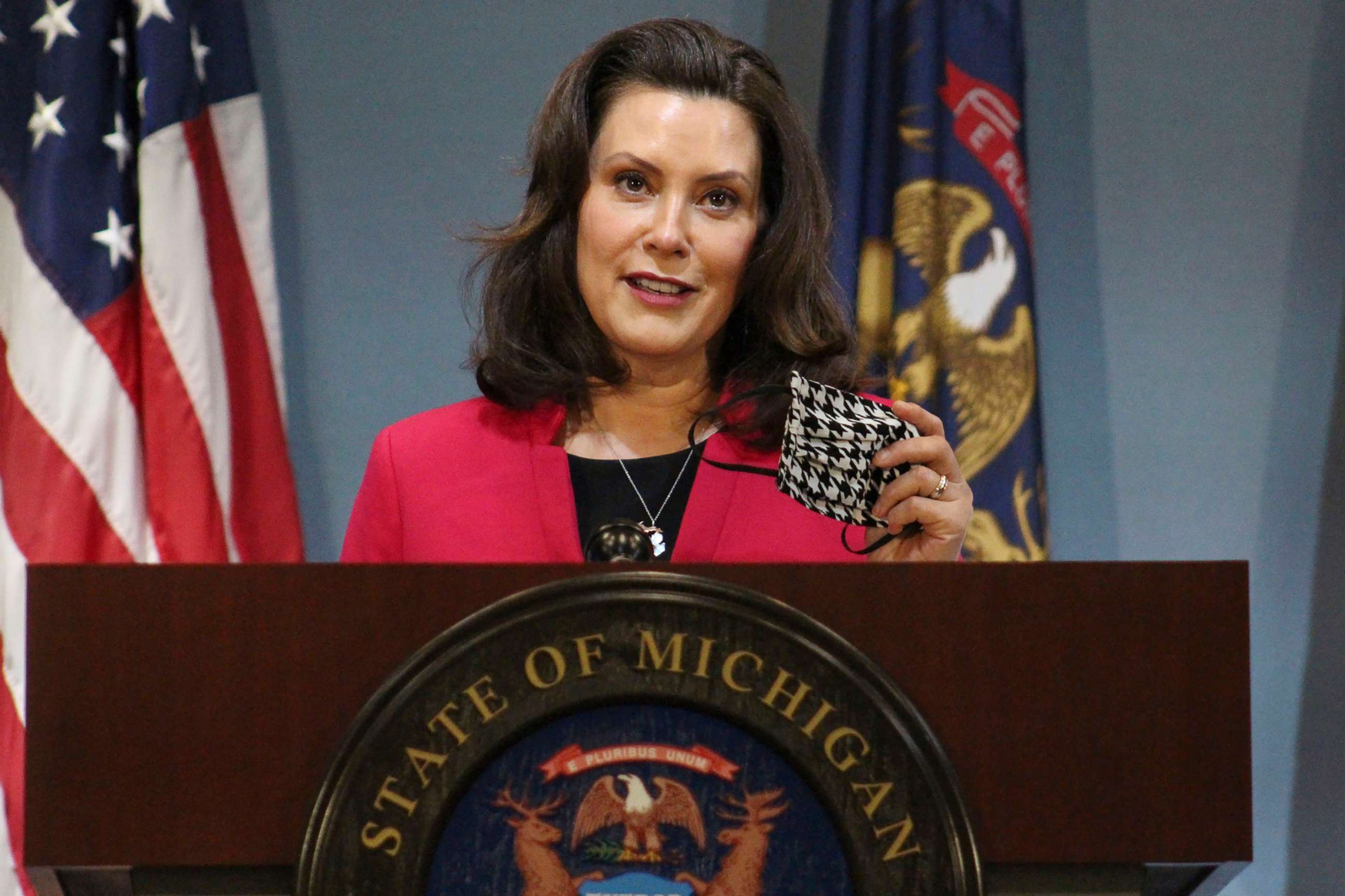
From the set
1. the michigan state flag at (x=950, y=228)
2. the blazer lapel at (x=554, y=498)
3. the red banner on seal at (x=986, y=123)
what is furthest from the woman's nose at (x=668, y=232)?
the red banner on seal at (x=986, y=123)

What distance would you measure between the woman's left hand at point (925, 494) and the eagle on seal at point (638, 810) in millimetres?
345

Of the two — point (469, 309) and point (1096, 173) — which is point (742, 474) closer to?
point (469, 309)

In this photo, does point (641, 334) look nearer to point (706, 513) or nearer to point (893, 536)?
point (706, 513)

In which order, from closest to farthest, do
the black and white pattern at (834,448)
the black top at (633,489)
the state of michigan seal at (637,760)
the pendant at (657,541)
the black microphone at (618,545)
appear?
the state of michigan seal at (637,760) < the black microphone at (618,545) < the black and white pattern at (834,448) < the pendant at (657,541) < the black top at (633,489)

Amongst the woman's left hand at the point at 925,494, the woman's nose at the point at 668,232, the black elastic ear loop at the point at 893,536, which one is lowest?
the black elastic ear loop at the point at 893,536

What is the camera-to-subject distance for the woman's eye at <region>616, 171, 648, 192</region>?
1517mm

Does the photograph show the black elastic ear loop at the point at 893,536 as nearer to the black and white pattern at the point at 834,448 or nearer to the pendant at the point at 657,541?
the black and white pattern at the point at 834,448

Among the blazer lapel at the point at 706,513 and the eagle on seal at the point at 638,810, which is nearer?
the eagle on seal at the point at 638,810

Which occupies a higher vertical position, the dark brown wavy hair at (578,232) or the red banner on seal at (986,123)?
the red banner on seal at (986,123)

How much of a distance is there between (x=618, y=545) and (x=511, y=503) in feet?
1.79

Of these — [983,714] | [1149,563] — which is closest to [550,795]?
[983,714]

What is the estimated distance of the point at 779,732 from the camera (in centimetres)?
75

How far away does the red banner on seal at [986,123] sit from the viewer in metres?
2.55

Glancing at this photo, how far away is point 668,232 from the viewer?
146 centimetres
